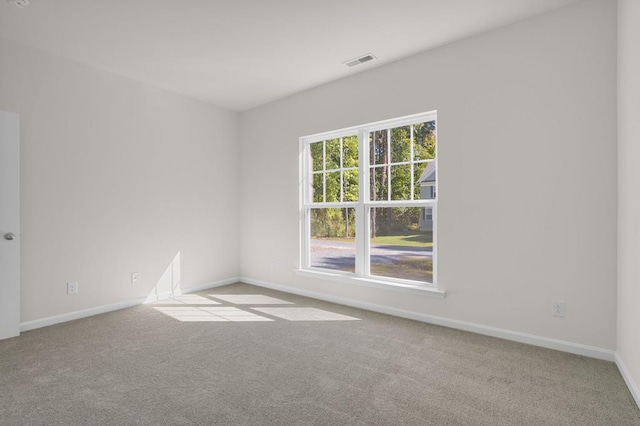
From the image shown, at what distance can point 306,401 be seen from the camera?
200cm

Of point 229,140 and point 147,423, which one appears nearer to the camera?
point 147,423

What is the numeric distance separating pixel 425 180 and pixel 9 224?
158 inches

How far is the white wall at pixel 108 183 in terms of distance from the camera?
3.24 m

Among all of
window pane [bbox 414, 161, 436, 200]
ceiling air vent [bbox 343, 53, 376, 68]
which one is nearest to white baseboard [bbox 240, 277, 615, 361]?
window pane [bbox 414, 161, 436, 200]

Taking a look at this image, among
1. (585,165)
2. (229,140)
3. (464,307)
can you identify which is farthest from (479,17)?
(229,140)

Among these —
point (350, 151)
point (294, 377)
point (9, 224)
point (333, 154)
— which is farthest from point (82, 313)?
point (350, 151)

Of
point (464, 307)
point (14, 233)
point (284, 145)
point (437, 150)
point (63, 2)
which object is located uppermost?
point (63, 2)

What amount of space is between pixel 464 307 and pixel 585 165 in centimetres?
156

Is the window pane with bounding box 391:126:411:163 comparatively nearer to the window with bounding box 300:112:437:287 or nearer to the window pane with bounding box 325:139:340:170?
the window with bounding box 300:112:437:287

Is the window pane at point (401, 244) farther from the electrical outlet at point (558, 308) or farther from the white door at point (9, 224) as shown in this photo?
the white door at point (9, 224)

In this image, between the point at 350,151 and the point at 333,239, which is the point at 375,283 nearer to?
the point at 333,239

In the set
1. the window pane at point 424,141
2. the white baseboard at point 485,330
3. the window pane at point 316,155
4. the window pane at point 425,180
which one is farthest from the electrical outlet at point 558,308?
the window pane at point 316,155

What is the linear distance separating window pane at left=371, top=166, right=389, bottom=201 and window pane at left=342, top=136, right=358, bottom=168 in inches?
12.3

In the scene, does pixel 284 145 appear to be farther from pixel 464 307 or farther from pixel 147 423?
pixel 147 423
